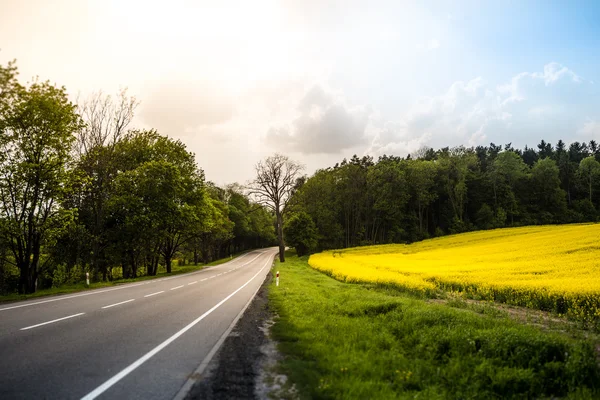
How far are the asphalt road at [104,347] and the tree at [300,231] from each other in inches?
1854

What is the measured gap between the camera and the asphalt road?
4.59 m

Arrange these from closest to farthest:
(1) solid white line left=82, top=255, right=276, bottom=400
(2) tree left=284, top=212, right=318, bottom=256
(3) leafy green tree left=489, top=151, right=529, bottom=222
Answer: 1. (1) solid white line left=82, top=255, right=276, bottom=400
2. (2) tree left=284, top=212, right=318, bottom=256
3. (3) leafy green tree left=489, top=151, right=529, bottom=222

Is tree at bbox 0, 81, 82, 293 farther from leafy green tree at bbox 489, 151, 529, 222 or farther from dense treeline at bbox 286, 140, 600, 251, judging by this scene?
leafy green tree at bbox 489, 151, 529, 222

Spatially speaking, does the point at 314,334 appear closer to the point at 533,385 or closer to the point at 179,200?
the point at 533,385

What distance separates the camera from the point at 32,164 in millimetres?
17328

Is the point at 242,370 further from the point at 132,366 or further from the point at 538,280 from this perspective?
the point at 538,280

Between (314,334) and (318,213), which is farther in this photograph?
(318,213)

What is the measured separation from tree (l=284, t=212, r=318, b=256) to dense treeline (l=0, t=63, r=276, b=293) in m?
23.8

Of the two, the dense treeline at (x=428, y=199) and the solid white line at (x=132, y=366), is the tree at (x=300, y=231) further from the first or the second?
the solid white line at (x=132, y=366)

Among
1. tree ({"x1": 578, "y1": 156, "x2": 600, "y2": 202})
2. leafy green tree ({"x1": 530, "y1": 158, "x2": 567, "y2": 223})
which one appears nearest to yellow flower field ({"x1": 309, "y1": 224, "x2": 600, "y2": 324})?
leafy green tree ({"x1": 530, "y1": 158, "x2": 567, "y2": 223})

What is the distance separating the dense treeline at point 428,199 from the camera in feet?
226

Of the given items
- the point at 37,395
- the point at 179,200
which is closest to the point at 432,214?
the point at 179,200

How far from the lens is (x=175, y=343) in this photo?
22.9 feet

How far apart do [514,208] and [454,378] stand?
8579cm
